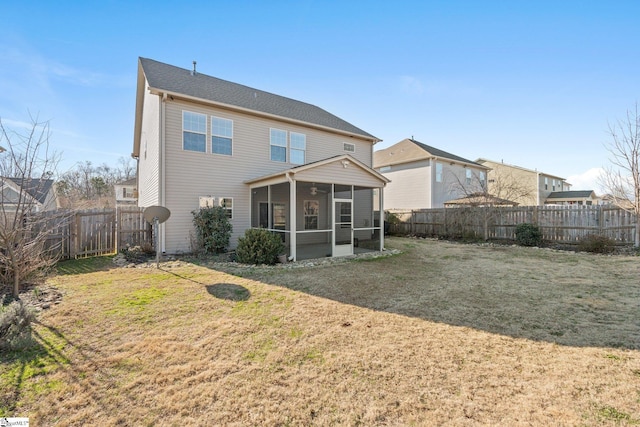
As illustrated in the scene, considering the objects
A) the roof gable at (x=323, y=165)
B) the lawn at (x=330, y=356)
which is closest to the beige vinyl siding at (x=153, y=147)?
the roof gable at (x=323, y=165)

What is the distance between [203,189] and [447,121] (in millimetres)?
13182

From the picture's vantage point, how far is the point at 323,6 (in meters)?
9.41

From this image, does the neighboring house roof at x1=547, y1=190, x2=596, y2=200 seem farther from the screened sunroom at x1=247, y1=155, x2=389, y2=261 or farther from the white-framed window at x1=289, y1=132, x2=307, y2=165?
the white-framed window at x1=289, y1=132, x2=307, y2=165

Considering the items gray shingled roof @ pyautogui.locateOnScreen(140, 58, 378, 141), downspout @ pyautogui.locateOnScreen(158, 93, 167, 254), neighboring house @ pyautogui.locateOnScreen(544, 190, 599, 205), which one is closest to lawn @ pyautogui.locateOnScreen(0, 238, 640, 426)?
downspout @ pyautogui.locateOnScreen(158, 93, 167, 254)

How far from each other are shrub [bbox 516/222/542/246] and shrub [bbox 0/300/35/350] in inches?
653

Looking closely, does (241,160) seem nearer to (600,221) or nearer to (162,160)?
(162,160)

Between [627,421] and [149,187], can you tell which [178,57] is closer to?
[149,187]

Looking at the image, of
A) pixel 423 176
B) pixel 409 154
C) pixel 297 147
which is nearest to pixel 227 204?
pixel 297 147

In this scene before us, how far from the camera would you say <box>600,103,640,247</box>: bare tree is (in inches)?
431

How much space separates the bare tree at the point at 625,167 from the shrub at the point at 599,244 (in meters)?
1.14

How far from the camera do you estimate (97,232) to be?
1011 cm

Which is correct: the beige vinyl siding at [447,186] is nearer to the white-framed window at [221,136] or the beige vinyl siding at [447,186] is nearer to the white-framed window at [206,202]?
the white-framed window at [221,136]

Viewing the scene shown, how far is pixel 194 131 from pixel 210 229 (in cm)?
389

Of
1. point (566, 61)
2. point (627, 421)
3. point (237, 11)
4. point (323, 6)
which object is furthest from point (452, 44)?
point (627, 421)
